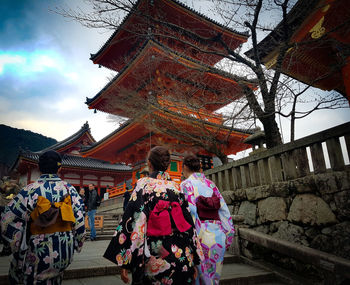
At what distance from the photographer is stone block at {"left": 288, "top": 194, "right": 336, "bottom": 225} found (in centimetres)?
330

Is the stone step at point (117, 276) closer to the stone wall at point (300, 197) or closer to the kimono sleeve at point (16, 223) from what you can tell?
the stone wall at point (300, 197)

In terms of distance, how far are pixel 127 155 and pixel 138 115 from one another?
18.7ft

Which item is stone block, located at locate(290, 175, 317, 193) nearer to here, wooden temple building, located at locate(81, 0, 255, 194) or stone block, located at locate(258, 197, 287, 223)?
stone block, located at locate(258, 197, 287, 223)

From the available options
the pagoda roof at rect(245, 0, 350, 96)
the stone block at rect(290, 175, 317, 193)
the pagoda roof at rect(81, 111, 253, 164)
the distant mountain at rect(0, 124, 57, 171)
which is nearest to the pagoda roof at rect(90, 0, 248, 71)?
the pagoda roof at rect(81, 111, 253, 164)

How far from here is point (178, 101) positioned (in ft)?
22.0

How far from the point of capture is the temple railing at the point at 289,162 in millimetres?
3408

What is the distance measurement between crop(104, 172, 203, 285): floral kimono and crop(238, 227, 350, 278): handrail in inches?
63.1

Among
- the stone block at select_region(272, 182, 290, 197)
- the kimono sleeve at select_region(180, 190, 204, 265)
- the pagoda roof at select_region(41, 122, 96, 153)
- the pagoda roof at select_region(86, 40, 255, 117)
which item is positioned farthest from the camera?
the pagoda roof at select_region(41, 122, 96, 153)

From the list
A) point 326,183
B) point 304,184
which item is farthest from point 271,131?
point 326,183

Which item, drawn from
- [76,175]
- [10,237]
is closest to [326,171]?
[10,237]

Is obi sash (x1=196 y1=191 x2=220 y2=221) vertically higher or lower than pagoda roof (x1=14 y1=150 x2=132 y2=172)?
lower

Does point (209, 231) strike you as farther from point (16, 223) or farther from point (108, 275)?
point (108, 275)

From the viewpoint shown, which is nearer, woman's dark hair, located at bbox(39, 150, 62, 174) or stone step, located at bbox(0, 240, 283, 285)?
woman's dark hair, located at bbox(39, 150, 62, 174)

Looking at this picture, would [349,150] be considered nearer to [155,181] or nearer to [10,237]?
[155,181]
